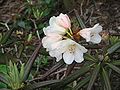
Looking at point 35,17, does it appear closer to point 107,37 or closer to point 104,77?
point 107,37

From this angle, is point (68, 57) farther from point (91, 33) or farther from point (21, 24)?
point (21, 24)

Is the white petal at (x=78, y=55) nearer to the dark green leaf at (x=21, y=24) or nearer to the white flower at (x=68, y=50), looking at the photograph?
the white flower at (x=68, y=50)

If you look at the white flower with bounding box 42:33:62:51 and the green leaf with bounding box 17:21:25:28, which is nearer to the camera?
the white flower with bounding box 42:33:62:51

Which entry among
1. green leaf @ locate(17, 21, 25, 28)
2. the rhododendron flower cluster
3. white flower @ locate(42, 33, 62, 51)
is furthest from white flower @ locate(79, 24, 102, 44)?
green leaf @ locate(17, 21, 25, 28)

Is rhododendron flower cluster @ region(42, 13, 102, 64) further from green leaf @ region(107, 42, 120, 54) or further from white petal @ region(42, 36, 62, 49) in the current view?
green leaf @ region(107, 42, 120, 54)

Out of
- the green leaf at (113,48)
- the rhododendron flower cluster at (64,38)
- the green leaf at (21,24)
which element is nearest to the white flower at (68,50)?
the rhododendron flower cluster at (64,38)

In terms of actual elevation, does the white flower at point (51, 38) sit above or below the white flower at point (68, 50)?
above

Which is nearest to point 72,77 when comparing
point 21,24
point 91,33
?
point 91,33

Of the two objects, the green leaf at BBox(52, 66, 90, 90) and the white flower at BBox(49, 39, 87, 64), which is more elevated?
the white flower at BBox(49, 39, 87, 64)
